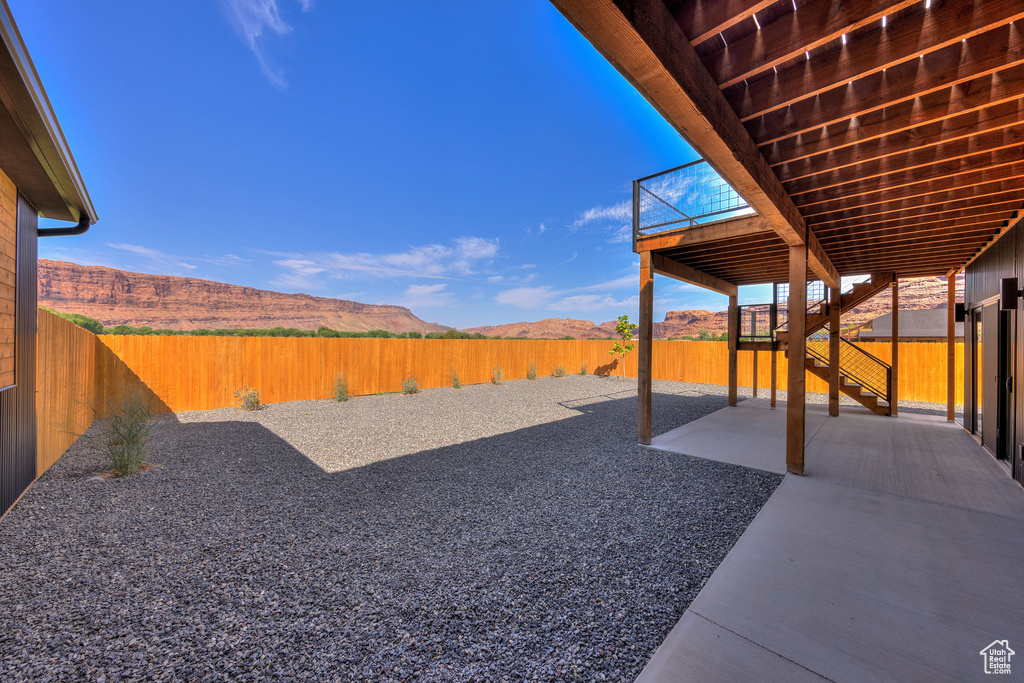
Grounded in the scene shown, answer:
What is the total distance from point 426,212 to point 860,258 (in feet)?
123

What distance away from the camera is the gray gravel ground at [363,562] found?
5.44 feet

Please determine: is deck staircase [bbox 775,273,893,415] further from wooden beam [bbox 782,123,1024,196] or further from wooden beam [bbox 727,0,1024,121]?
wooden beam [bbox 727,0,1024,121]

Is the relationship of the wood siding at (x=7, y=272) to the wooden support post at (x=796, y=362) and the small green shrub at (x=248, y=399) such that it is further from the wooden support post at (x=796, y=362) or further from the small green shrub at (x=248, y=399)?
the wooden support post at (x=796, y=362)

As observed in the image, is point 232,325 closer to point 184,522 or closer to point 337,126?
point 337,126

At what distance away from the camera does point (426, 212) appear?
38.7 m

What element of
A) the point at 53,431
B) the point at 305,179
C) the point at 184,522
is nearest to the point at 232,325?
the point at 305,179

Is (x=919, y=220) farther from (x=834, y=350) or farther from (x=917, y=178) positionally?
(x=834, y=350)

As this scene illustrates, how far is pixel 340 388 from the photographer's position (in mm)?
9812

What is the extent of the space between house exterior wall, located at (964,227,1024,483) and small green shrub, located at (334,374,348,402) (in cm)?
1128

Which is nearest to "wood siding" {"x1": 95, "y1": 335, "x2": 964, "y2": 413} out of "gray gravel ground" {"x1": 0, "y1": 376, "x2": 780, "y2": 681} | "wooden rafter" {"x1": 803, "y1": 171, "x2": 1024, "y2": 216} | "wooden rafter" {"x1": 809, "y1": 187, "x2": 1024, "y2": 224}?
"gray gravel ground" {"x1": 0, "y1": 376, "x2": 780, "y2": 681}

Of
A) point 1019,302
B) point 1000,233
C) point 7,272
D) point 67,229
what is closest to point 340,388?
point 67,229

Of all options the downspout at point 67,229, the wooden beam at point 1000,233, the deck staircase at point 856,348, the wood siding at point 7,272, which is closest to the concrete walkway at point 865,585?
the wooden beam at point 1000,233

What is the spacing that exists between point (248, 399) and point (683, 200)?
9.51 meters

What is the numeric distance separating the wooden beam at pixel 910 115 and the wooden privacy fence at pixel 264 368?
760 cm
